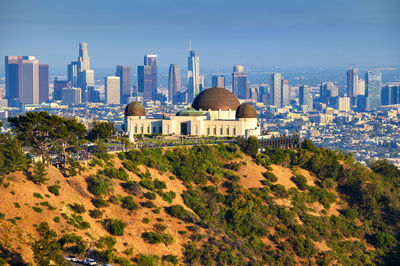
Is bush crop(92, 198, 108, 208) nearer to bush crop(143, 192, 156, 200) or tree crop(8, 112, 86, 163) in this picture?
bush crop(143, 192, 156, 200)

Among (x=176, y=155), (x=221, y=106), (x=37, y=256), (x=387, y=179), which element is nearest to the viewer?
(x=37, y=256)

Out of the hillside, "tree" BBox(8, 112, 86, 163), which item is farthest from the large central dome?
"tree" BBox(8, 112, 86, 163)

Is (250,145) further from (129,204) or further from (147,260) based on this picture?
(147,260)

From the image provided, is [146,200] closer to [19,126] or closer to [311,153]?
[19,126]

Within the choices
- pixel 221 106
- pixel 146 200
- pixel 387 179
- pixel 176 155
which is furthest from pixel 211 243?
pixel 221 106

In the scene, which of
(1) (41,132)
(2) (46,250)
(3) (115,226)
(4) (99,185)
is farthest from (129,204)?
(2) (46,250)

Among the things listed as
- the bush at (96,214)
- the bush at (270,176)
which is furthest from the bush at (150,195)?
the bush at (270,176)
